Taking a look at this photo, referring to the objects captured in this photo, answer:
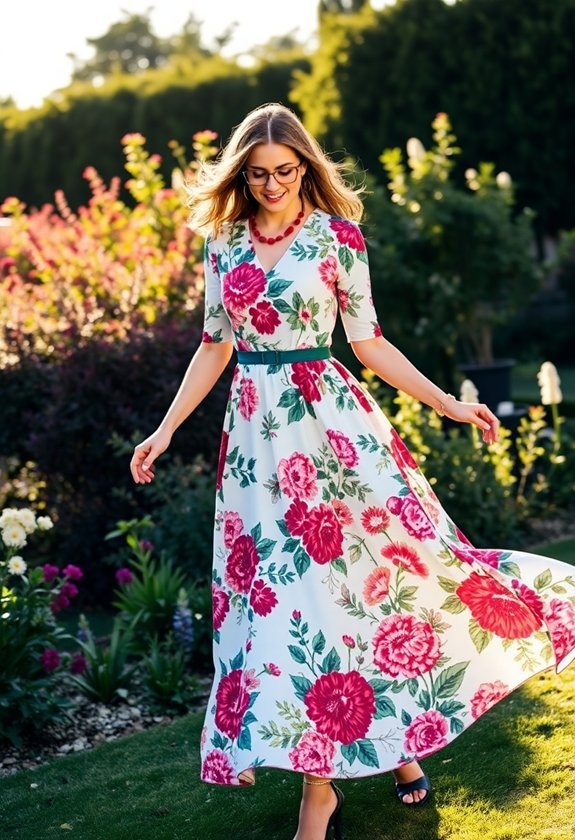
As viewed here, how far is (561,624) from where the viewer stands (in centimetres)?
300

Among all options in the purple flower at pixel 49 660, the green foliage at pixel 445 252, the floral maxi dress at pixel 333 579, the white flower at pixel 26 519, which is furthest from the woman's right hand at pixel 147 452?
the green foliage at pixel 445 252

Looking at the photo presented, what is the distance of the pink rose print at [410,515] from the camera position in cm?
300

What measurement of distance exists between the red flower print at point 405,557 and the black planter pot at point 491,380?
203 inches

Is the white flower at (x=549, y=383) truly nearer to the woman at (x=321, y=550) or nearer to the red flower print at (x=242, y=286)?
the woman at (x=321, y=550)

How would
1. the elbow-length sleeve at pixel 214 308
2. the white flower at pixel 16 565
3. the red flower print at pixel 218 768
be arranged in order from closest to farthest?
the red flower print at pixel 218 768 → the elbow-length sleeve at pixel 214 308 → the white flower at pixel 16 565

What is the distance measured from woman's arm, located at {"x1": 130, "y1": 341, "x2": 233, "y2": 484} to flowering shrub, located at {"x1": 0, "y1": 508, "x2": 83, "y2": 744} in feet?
3.07

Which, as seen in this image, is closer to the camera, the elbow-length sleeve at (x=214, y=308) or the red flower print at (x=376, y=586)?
the red flower print at (x=376, y=586)

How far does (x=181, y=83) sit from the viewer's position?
727 inches

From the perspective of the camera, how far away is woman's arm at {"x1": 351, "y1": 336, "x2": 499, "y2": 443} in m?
3.08

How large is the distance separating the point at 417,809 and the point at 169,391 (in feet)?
10.8

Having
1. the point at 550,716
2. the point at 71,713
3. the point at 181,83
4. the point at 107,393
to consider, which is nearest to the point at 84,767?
the point at 71,713

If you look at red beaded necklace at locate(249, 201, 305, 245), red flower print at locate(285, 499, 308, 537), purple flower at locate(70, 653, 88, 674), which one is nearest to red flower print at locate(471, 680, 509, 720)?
red flower print at locate(285, 499, 308, 537)

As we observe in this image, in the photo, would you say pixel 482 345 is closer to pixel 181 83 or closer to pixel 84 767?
pixel 84 767

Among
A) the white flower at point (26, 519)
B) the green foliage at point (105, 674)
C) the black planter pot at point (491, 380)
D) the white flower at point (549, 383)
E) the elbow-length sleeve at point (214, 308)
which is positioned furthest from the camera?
the black planter pot at point (491, 380)
